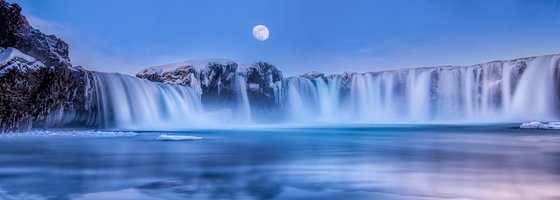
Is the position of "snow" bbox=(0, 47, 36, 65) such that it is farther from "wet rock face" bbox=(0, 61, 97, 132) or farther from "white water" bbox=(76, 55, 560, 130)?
"white water" bbox=(76, 55, 560, 130)

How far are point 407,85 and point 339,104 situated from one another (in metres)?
4.91

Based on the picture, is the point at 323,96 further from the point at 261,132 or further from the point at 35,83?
the point at 35,83

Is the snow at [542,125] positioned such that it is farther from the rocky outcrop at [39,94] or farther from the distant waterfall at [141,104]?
the rocky outcrop at [39,94]

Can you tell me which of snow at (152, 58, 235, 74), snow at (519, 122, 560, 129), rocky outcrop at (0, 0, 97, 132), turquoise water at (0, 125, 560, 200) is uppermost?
snow at (152, 58, 235, 74)

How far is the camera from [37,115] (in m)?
13.7

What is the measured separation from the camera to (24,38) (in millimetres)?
14680

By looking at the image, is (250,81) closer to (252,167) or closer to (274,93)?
(274,93)

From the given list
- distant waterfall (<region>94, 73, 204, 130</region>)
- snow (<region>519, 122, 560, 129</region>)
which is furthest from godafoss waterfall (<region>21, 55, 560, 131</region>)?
snow (<region>519, 122, 560, 129</region>)

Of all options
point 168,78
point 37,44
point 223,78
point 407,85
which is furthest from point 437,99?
point 37,44

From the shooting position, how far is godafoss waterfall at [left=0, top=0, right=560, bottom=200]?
14.7ft

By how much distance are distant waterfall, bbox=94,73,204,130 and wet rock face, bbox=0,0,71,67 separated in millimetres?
2065

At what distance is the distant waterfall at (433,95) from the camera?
1078 inches

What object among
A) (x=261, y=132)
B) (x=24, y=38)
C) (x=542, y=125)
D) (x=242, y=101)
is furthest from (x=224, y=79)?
(x=542, y=125)

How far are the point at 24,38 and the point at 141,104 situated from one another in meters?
5.75
